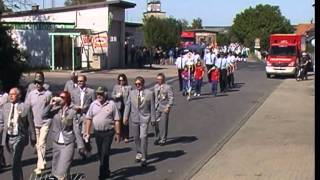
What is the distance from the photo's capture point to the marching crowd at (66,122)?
9594mm

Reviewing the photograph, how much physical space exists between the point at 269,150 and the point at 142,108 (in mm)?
3153

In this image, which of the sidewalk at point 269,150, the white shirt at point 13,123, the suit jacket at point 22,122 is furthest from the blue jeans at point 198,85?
the white shirt at point 13,123

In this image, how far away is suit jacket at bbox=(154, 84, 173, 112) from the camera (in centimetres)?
1479

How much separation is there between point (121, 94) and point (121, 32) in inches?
1603

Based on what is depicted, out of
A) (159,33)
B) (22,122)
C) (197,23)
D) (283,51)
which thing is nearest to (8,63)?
(22,122)

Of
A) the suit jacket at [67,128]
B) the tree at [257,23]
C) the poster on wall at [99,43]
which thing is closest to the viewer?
the suit jacket at [67,128]

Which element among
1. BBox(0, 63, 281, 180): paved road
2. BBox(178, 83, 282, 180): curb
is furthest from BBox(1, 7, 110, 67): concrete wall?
BBox(178, 83, 282, 180): curb

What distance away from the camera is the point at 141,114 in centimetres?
1227

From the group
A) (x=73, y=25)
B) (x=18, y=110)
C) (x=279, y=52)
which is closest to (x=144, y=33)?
(x=73, y=25)

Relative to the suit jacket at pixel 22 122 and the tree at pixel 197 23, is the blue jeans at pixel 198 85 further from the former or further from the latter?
the tree at pixel 197 23

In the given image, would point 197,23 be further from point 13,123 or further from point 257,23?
point 13,123

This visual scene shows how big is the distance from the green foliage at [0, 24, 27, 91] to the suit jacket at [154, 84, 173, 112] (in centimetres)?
1010

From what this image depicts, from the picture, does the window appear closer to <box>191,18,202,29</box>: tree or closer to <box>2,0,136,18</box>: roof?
<box>2,0,136,18</box>: roof

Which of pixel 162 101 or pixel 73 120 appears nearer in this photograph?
pixel 73 120
